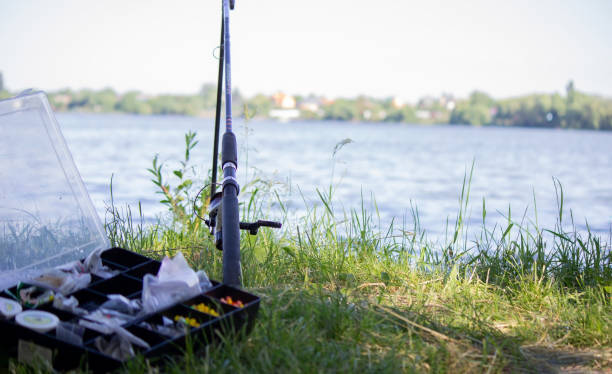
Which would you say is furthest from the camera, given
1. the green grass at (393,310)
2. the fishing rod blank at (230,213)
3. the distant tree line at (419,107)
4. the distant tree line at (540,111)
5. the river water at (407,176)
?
the distant tree line at (419,107)

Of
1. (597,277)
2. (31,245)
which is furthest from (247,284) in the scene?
(597,277)

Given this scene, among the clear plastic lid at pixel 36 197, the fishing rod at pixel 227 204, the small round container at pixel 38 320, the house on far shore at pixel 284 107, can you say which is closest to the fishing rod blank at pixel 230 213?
the fishing rod at pixel 227 204

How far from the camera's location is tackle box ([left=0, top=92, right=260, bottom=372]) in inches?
63.6

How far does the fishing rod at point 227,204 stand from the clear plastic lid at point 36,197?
0.61 meters

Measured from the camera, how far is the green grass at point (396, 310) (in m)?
1.80

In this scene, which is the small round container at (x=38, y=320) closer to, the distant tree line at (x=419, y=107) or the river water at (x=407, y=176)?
the river water at (x=407, y=176)

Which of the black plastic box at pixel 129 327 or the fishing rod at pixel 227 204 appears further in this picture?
the fishing rod at pixel 227 204

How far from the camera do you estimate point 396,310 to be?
7.38ft

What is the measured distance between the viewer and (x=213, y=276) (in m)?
2.73

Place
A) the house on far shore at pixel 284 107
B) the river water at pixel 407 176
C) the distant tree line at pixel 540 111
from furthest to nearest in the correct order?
the house on far shore at pixel 284 107
the distant tree line at pixel 540 111
the river water at pixel 407 176

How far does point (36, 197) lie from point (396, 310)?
1.55 metres

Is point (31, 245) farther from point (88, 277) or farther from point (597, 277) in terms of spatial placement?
point (597, 277)

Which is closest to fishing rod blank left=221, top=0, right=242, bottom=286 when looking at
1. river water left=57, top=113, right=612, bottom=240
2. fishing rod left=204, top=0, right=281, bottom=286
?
fishing rod left=204, top=0, right=281, bottom=286

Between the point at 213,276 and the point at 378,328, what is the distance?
998mm
